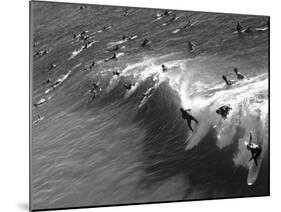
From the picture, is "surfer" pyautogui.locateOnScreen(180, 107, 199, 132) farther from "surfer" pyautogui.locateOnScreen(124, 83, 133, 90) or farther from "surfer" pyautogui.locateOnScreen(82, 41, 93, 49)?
"surfer" pyautogui.locateOnScreen(82, 41, 93, 49)

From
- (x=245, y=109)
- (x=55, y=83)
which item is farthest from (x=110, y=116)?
(x=245, y=109)

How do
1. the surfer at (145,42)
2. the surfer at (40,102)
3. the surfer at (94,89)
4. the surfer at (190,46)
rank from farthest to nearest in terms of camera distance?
the surfer at (190,46) < the surfer at (145,42) < the surfer at (94,89) < the surfer at (40,102)

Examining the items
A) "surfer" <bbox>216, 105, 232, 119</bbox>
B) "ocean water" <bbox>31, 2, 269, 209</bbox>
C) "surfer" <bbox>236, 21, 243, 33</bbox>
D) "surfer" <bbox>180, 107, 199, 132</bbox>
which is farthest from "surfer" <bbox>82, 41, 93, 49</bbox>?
"surfer" <bbox>236, 21, 243, 33</bbox>

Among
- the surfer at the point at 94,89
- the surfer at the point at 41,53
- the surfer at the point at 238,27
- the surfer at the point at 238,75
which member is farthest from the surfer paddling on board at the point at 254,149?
the surfer at the point at 41,53

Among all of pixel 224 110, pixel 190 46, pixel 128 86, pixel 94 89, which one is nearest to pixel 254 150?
pixel 224 110

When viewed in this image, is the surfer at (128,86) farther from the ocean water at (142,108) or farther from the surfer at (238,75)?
the surfer at (238,75)

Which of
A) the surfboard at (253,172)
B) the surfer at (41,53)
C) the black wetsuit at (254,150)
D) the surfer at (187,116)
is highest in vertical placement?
the surfer at (41,53)
